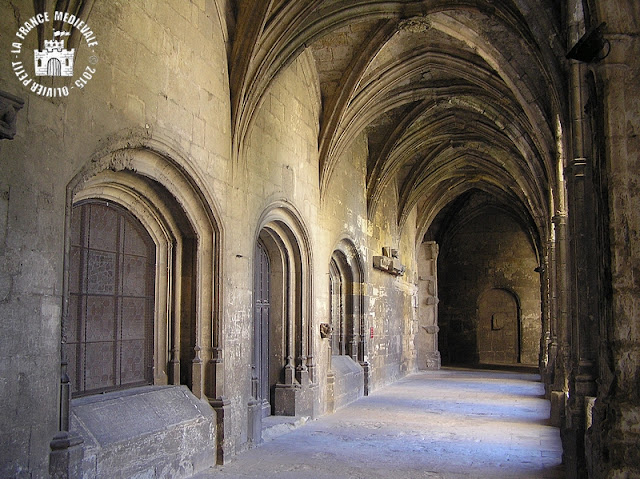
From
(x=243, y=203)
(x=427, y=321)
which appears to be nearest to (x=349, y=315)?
(x=243, y=203)

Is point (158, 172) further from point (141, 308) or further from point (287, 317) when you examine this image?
point (287, 317)

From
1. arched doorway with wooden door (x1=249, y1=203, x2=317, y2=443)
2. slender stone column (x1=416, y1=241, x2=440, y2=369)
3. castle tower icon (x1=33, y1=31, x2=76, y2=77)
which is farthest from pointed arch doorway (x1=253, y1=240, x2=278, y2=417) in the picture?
slender stone column (x1=416, y1=241, x2=440, y2=369)

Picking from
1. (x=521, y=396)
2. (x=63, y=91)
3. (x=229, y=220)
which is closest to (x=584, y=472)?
(x=229, y=220)

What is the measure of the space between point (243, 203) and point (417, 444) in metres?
3.35

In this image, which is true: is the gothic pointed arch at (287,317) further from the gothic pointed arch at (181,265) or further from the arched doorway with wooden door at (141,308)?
the arched doorway with wooden door at (141,308)

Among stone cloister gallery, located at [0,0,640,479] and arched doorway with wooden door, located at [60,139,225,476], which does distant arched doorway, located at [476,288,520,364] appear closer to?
stone cloister gallery, located at [0,0,640,479]

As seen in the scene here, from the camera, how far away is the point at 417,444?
744 cm

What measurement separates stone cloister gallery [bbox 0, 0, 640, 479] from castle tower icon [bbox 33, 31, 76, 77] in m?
0.02

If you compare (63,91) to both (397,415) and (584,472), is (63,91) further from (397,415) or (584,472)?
(397,415)

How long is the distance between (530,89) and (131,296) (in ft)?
18.6

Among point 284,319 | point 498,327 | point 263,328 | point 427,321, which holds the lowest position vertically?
point 498,327

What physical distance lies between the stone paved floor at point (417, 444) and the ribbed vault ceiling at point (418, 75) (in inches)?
134

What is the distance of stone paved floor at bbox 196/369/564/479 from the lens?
609cm

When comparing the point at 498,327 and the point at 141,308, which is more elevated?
the point at 141,308
